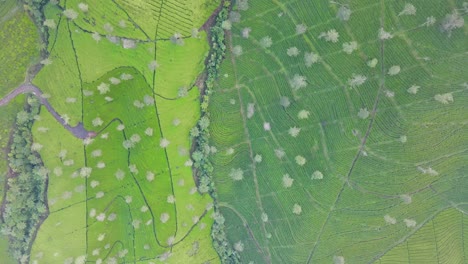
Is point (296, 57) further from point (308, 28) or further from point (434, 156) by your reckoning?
point (434, 156)

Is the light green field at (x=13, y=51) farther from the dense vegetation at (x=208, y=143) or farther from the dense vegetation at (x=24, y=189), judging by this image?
the dense vegetation at (x=208, y=143)

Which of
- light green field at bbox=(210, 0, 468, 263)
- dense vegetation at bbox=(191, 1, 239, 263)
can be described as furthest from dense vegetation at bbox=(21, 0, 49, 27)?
light green field at bbox=(210, 0, 468, 263)

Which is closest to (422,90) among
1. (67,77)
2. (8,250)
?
(67,77)

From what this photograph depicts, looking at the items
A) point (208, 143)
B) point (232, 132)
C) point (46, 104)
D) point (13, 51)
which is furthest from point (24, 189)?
point (232, 132)

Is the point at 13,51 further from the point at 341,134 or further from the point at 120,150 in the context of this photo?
the point at 341,134

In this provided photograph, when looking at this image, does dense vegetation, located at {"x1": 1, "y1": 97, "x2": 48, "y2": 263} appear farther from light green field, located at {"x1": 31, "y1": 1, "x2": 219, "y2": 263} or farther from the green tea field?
light green field, located at {"x1": 31, "y1": 1, "x2": 219, "y2": 263}
